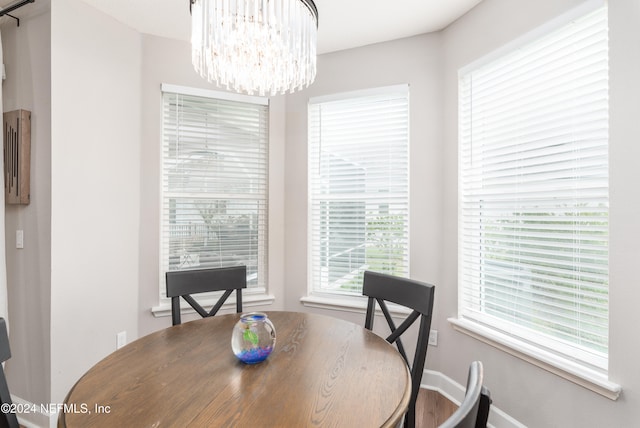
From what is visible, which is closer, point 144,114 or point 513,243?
point 513,243

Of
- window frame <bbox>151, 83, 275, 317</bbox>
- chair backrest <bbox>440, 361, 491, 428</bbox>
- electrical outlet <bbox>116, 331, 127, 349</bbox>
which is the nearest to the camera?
chair backrest <bbox>440, 361, 491, 428</bbox>

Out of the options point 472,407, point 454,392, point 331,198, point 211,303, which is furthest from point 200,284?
point 454,392

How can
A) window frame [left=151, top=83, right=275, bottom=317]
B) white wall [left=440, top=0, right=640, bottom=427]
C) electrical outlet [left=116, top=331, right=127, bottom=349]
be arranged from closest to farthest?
white wall [left=440, top=0, right=640, bottom=427] < electrical outlet [left=116, top=331, right=127, bottom=349] < window frame [left=151, top=83, right=275, bottom=317]

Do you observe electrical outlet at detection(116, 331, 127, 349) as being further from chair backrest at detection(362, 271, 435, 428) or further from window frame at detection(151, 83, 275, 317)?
chair backrest at detection(362, 271, 435, 428)

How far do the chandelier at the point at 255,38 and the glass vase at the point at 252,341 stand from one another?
109 cm

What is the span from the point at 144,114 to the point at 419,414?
9.47 feet

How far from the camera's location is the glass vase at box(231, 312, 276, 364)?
1165 millimetres

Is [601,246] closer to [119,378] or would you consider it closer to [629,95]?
[629,95]

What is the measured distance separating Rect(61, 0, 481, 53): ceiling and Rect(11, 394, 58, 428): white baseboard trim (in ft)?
8.27

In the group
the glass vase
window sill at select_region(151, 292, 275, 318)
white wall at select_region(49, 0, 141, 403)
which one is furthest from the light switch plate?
the glass vase

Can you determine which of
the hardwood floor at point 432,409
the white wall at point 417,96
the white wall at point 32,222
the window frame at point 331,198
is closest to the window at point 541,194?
the white wall at point 417,96

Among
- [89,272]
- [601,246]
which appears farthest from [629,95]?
[89,272]

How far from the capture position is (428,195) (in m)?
2.38

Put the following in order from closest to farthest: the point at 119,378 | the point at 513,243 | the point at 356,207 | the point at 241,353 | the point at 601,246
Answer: the point at 119,378 < the point at 241,353 < the point at 601,246 < the point at 513,243 < the point at 356,207
